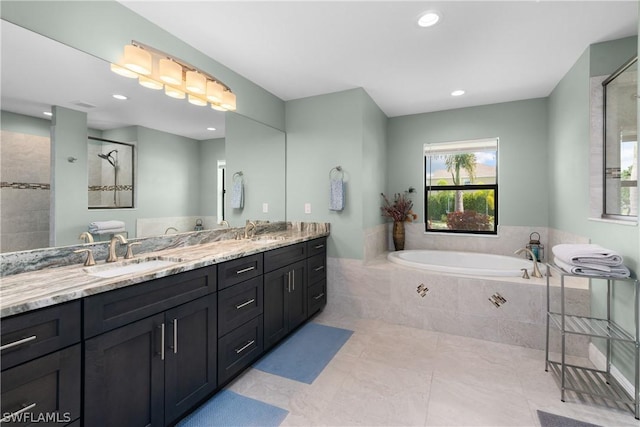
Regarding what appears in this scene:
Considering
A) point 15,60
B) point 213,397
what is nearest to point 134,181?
point 15,60

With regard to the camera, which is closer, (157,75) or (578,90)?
(157,75)

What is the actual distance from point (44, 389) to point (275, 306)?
1.55 meters

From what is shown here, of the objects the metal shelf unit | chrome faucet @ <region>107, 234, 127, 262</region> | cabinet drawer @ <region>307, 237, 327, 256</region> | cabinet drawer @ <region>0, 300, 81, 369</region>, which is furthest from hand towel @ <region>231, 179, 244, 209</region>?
the metal shelf unit

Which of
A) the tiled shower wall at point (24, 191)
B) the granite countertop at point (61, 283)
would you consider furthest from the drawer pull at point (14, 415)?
the tiled shower wall at point (24, 191)

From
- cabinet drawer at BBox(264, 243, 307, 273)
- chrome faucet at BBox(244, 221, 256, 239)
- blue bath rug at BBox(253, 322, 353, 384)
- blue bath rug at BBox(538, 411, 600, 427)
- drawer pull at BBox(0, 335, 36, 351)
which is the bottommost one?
blue bath rug at BBox(538, 411, 600, 427)

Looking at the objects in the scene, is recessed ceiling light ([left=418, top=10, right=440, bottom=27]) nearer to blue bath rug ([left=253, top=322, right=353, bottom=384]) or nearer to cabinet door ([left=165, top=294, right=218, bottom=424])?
cabinet door ([left=165, top=294, right=218, bottom=424])

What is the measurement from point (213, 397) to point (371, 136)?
2979 mm

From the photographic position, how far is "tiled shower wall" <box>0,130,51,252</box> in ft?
4.54

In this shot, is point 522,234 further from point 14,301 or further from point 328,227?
point 14,301

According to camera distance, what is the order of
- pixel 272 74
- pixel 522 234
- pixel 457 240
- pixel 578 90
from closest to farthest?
pixel 578 90 → pixel 272 74 → pixel 522 234 → pixel 457 240

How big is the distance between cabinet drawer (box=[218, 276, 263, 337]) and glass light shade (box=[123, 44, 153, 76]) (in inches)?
60.4

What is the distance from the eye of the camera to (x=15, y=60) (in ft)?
4.60

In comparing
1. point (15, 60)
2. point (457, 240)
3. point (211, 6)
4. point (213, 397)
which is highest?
point (211, 6)

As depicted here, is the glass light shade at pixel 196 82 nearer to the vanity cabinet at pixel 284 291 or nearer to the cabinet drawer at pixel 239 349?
the vanity cabinet at pixel 284 291
